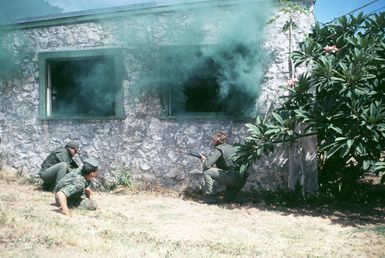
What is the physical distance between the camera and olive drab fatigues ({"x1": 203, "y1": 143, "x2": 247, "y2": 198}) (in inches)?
Answer: 260

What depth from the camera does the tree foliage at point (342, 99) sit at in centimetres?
531

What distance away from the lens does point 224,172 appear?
664cm

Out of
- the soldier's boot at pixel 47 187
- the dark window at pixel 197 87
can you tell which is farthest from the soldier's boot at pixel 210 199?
the soldier's boot at pixel 47 187

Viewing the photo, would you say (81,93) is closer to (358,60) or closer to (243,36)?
(243,36)

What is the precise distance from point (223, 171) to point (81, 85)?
4374 millimetres

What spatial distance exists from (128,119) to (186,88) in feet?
4.84

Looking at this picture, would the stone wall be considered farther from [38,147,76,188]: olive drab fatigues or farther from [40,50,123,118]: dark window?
[38,147,76,188]: olive drab fatigues

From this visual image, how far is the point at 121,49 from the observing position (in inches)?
303

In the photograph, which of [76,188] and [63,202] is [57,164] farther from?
[63,202]

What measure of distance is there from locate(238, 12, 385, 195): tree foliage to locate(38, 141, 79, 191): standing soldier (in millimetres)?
3608

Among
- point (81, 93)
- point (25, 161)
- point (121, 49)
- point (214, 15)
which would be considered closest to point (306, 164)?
point (214, 15)

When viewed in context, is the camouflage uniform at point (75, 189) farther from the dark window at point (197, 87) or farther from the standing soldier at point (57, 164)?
the dark window at point (197, 87)

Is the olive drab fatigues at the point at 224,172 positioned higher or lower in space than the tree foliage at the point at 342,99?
lower

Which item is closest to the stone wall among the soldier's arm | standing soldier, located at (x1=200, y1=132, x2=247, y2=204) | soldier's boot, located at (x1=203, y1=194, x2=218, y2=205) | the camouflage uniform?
soldier's boot, located at (x1=203, y1=194, x2=218, y2=205)
